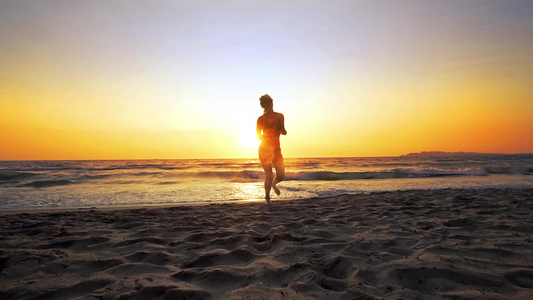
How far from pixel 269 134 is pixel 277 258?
374 cm

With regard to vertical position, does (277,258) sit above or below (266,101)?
below

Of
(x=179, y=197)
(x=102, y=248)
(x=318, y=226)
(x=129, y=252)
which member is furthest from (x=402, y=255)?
(x=179, y=197)

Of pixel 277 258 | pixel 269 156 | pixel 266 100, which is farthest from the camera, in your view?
pixel 269 156

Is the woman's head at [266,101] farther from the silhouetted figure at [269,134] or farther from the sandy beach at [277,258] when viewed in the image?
the sandy beach at [277,258]

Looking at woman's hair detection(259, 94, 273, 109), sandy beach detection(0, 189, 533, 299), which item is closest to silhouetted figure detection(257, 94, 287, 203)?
woman's hair detection(259, 94, 273, 109)

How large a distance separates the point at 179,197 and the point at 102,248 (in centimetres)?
575

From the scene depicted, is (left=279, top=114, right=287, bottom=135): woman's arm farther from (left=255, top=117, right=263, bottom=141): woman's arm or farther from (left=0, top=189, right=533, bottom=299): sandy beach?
(left=0, top=189, right=533, bottom=299): sandy beach

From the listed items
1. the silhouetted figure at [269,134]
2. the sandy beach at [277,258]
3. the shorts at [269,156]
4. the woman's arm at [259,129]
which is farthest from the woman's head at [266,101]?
the sandy beach at [277,258]

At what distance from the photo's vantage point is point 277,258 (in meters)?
2.51

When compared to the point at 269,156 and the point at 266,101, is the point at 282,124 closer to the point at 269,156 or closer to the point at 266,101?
the point at 266,101

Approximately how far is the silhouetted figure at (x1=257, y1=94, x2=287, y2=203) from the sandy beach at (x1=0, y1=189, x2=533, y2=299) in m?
2.01

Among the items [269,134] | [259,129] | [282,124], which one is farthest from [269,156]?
[282,124]

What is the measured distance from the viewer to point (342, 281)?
2000mm

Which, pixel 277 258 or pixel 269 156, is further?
pixel 269 156
